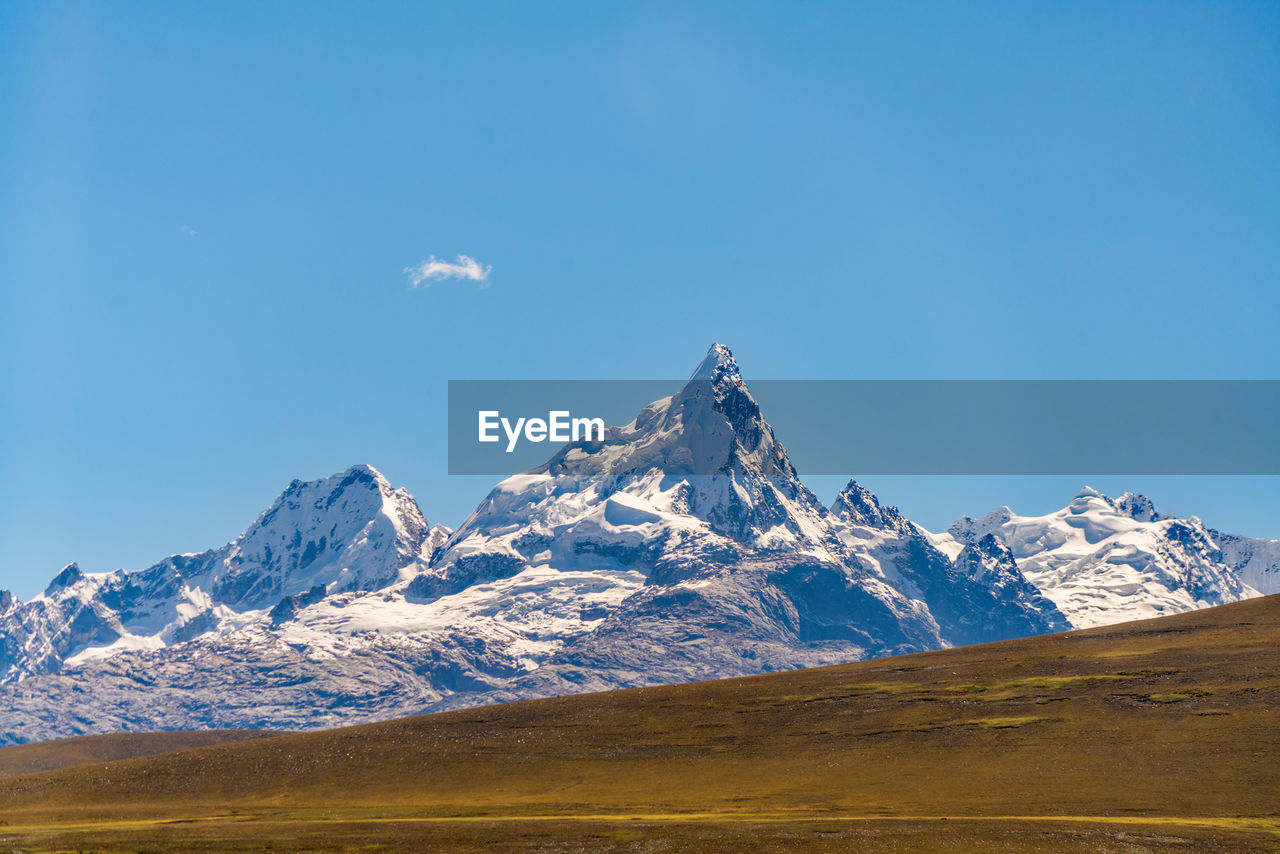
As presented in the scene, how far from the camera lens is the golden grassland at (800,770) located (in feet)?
340

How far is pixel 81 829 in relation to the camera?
119 meters

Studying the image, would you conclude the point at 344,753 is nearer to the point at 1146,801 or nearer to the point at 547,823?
the point at 547,823

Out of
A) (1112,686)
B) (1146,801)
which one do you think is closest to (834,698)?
(1112,686)

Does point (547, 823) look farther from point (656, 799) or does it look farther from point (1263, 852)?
point (1263, 852)

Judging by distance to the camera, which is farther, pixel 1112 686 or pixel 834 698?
pixel 834 698

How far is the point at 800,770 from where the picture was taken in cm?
14038

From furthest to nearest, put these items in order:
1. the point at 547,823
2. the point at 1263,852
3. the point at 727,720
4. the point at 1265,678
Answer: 1. the point at 727,720
2. the point at 1265,678
3. the point at 547,823
4. the point at 1263,852

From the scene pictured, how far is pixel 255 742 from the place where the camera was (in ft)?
572

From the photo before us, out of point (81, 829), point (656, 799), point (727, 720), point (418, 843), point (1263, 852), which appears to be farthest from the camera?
point (727, 720)

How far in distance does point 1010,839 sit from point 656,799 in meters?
45.2

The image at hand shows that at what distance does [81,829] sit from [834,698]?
103 meters

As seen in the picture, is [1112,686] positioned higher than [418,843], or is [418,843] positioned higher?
[1112,686]

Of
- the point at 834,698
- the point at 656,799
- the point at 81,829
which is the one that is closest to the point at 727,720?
the point at 834,698

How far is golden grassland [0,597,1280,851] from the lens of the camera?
340ft
